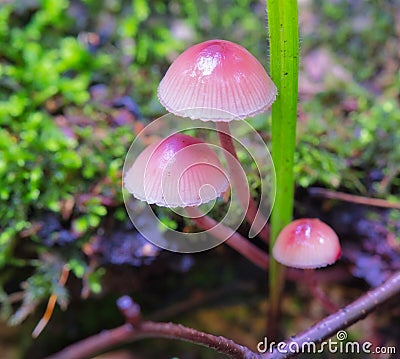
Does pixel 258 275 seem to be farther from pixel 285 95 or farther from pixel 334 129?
pixel 285 95

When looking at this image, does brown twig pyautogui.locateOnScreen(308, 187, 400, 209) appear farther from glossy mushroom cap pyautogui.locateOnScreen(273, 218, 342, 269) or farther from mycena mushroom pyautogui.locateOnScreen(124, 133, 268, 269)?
mycena mushroom pyautogui.locateOnScreen(124, 133, 268, 269)

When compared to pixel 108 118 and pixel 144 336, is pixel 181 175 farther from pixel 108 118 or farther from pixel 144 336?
pixel 108 118

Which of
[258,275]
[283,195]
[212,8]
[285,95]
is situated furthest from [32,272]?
[212,8]

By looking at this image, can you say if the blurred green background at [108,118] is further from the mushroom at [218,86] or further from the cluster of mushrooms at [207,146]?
the mushroom at [218,86]

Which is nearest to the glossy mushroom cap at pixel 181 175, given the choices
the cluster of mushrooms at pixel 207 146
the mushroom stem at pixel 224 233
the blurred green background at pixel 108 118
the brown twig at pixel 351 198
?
the cluster of mushrooms at pixel 207 146
